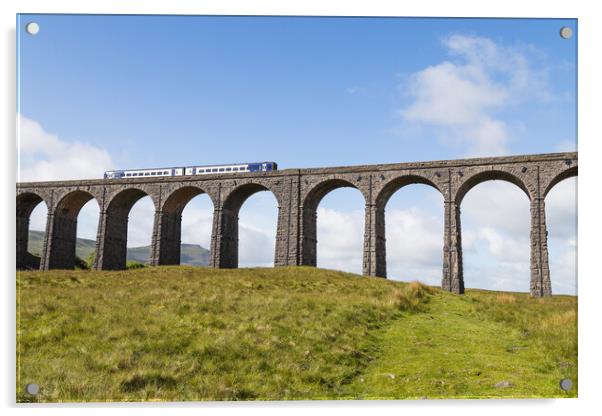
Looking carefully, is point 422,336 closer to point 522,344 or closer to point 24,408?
point 522,344

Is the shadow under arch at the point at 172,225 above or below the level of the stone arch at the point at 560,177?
below

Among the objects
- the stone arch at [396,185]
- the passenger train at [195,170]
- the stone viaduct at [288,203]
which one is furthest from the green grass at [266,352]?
the passenger train at [195,170]

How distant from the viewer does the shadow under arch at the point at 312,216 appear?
132 ft

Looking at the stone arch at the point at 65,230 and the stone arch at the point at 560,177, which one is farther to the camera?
the stone arch at the point at 65,230

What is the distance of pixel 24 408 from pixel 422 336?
31.4ft

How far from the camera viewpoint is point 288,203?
41188mm

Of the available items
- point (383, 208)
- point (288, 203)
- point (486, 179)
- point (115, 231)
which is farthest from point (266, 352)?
point (115, 231)

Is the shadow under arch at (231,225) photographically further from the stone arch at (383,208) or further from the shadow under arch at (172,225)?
the stone arch at (383,208)

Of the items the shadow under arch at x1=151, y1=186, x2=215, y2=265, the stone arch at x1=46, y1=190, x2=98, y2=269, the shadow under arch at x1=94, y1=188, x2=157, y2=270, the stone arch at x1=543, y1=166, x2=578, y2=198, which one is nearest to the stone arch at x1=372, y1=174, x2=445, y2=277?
the stone arch at x1=543, y1=166, x2=578, y2=198

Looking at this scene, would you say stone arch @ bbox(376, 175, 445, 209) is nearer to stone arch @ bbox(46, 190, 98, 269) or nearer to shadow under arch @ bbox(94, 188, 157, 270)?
shadow under arch @ bbox(94, 188, 157, 270)

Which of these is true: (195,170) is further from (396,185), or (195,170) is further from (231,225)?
(396,185)

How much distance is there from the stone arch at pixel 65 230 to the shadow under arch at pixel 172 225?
724cm

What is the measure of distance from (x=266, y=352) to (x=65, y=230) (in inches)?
1638

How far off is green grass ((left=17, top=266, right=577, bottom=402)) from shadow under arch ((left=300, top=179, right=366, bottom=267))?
75.6 feet
